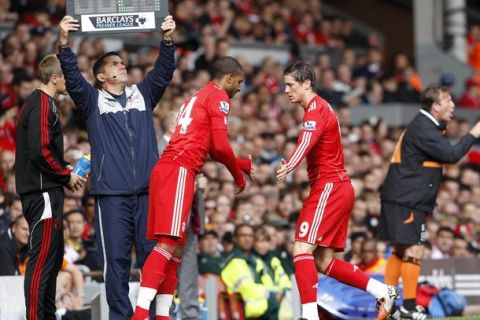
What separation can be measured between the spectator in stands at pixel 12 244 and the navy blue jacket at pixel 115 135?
2.05m

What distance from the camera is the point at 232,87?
389 inches

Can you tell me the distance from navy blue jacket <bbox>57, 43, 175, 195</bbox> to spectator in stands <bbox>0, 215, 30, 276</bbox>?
2051 mm

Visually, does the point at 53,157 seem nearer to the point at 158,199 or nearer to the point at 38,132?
the point at 38,132

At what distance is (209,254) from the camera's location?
13.6 m

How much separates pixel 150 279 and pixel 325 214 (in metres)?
1.62

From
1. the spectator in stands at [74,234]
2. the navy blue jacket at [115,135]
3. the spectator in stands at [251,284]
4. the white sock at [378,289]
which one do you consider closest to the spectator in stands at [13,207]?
the spectator in stands at [74,234]

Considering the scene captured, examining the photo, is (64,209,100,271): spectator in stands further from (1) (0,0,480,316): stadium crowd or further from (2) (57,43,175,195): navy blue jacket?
(2) (57,43,175,195): navy blue jacket

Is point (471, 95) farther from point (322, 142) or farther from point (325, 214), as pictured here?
point (325, 214)

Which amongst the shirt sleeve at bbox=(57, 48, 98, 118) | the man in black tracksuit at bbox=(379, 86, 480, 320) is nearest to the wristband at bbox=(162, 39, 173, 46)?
the shirt sleeve at bbox=(57, 48, 98, 118)

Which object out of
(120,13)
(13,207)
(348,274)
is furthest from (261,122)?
(120,13)

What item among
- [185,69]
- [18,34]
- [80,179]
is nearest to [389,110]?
[185,69]

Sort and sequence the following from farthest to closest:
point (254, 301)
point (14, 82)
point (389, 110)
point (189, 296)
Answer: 1. point (389, 110)
2. point (14, 82)
3. point (254, 301)
4. point (189, 296)

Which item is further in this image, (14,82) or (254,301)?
(14,82)

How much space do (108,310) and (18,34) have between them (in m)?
7.86
